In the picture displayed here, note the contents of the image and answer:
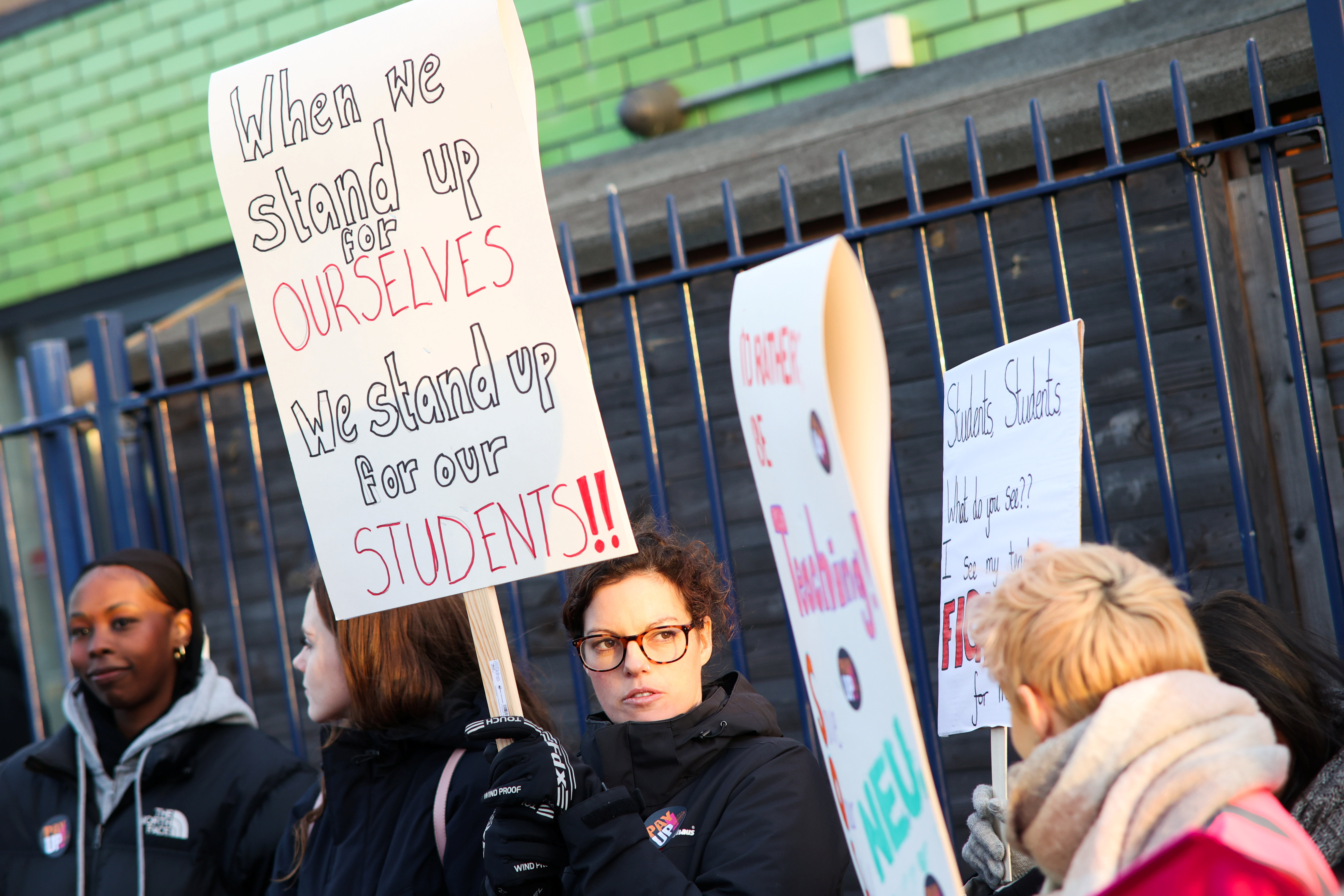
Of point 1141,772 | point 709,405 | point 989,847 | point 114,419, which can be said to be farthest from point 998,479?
point 114,419

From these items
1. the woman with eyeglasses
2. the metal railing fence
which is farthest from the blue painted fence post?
the woman with eyeglasses

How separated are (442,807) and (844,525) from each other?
1.35 m

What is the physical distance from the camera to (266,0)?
7.00 m

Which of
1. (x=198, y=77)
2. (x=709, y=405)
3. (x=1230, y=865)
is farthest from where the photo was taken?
(x=198, y=77)

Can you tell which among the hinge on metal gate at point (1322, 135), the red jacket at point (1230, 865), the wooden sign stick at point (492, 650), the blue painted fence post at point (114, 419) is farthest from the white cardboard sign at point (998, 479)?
the blue painted fence post at point (114, 419)

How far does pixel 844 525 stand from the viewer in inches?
53.9

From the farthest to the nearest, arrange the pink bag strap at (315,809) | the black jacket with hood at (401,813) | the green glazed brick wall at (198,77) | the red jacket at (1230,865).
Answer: the green glazed brick wall at (198,77)
the pink bag strap at (315,809)
the black jacket with hood at (401,813)
the red jacket at (1230,865)

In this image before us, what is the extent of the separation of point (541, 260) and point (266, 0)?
18.8 ft

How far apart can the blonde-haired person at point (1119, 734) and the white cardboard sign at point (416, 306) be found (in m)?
0.84

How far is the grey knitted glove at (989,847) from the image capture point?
7.29 feet

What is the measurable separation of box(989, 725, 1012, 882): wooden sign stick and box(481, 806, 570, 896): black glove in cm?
40

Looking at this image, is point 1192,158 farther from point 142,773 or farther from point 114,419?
point 114,419

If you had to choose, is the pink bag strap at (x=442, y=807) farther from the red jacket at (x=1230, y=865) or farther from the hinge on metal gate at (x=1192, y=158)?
the hinge on metal gate at (x=1192, y=158)

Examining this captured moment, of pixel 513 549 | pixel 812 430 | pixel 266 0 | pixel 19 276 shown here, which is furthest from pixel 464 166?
pixel 19 276
